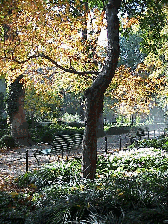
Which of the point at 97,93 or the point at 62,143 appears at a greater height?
the point at 97,93

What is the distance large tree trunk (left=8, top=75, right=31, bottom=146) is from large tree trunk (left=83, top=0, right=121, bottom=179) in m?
10.8

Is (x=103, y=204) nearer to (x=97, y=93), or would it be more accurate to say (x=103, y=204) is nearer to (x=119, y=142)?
(x=97, y=93)

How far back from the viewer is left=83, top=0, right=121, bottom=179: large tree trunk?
21.7 ft

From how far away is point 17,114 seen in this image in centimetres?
1705

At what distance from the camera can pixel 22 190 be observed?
685cm

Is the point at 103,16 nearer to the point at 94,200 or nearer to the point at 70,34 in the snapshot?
the point at 70,34

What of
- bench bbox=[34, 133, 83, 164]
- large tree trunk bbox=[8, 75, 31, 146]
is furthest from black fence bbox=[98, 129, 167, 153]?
large tree trunk bbox=[8, 75, 31, 146]

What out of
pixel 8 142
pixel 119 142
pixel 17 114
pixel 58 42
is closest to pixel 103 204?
pixel 58 42

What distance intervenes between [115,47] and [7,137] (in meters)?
11.1

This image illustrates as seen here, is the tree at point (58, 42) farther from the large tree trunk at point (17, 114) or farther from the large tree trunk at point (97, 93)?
the large tree trunk at point (17, 114)

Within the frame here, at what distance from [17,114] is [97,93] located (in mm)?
11279

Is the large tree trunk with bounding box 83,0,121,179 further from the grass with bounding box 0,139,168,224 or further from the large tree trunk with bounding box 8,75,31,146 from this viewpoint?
the large tree trunk with bounding box 8,75,31,146

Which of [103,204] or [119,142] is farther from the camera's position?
[119,142]

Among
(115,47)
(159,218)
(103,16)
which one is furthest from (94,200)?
(103,16)
